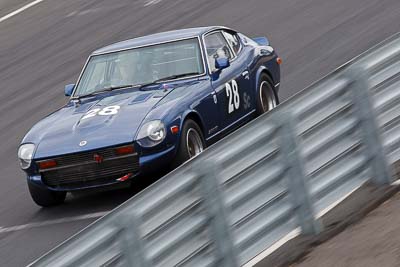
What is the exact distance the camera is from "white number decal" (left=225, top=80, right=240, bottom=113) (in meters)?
12.2

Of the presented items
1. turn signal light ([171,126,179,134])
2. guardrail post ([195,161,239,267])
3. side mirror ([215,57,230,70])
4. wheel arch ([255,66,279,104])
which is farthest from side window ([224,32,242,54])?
guardrail post ([195,161,239,267])

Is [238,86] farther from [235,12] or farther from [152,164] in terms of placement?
[235,12]

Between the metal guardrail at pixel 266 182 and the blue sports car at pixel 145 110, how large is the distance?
8.19 ft

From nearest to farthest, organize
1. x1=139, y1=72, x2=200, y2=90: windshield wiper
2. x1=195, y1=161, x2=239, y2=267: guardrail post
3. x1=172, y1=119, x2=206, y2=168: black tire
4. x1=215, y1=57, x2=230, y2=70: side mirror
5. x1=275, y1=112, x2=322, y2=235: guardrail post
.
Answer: x1=195, y1=161, x2=239, y2=267: guardrail post → x1=275, y1=112, x2=322, y2=235: guardrail post → x1=172, y1=119, x2=206, y2=168: black tire → x1=139, y1=72, x2=200, y2=90: windshield wiper → x1=215, y1=57, x2=230, y2=70: side mirror

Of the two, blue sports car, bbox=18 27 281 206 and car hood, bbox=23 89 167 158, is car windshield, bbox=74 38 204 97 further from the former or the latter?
car hood, bbox=23 89 167 158

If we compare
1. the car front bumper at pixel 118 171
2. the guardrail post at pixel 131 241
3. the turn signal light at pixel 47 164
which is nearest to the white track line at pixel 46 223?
the car front bumper at pixel 118 171

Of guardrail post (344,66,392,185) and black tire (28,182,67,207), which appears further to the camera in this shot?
black tire (28,182,67,207)

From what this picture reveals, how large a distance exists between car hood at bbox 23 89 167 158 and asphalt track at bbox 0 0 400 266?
714mm

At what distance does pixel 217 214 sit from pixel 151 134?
3.54 meters

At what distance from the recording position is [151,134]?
427 inches

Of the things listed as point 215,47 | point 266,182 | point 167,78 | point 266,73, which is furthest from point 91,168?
point 266,182

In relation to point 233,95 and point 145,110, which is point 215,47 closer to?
point 233,95

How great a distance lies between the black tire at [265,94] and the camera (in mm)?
12875

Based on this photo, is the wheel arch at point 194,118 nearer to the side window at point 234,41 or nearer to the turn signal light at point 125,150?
the turn signal light at point 125,150
